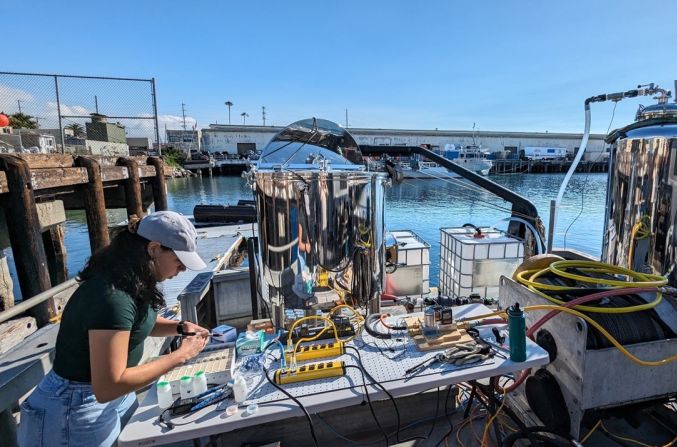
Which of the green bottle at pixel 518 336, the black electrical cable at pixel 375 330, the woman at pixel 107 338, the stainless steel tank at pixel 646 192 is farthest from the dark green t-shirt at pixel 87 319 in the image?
the stainless steel tank at pixel 646 192

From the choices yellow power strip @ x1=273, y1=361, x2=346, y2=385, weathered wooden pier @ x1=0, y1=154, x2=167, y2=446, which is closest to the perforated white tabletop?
yellow power strip @ x1=273, y1=361, x2=346, y2=385

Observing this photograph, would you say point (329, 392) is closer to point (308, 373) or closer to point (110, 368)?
point (308, 373)

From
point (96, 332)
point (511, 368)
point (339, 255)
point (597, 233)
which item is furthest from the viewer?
point (597, 233)

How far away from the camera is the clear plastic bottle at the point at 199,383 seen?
1924mm

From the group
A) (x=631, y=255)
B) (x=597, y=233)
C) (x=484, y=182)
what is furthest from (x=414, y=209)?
(x=631, y=255)

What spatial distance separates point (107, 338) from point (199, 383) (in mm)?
573

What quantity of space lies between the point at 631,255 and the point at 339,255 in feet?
8.92

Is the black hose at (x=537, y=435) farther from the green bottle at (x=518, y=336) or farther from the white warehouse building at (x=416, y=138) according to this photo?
the white warehouse building at (x=416, y=138)

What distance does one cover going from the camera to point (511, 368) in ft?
6.95

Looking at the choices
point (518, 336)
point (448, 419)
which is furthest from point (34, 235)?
point (518, 336)

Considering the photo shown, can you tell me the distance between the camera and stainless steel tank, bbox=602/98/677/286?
9.24 ft

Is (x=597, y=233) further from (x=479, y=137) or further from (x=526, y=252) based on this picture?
(x=479, y=137)

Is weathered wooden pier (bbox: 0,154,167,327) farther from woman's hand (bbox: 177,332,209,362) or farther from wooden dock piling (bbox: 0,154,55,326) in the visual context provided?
woman's hand (bbox: 177,332,209,362)

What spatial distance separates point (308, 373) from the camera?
211cm
